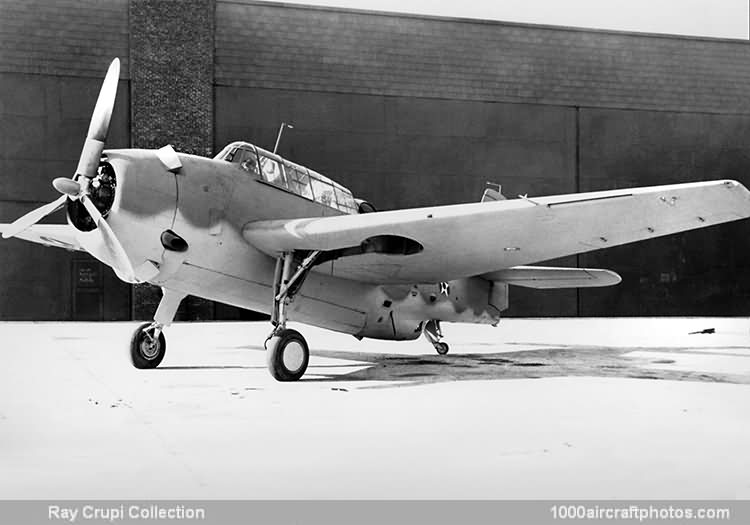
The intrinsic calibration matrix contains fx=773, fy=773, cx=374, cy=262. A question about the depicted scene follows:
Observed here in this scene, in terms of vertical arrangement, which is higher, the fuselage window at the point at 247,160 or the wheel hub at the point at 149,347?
the fuselage window at the point at 247,160

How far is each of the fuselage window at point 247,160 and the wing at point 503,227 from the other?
0.69 m

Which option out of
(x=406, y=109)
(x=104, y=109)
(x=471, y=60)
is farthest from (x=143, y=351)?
(x=471, y=60)

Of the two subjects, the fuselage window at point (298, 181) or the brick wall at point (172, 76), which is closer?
the fuselage window at point (298, 181)

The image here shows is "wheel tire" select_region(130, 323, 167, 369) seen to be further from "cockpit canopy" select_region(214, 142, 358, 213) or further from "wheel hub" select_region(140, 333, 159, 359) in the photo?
"cockpit canopy" select_region(214, 142, 358, 213)

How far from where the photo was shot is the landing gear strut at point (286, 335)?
8.27 meters

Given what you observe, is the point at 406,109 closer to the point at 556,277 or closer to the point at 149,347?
the point at 556,277

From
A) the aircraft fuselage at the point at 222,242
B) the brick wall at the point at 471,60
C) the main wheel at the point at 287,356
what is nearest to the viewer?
the aircraft fuselage at the point at 222,242

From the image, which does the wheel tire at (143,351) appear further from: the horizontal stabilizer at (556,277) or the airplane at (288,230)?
the horizontal stabilizer at (556,277)

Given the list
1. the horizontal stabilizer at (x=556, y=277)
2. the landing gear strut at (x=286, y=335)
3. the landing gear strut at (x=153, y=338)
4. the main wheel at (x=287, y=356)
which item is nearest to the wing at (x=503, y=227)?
the landing gear strut at (x=286, y=335)

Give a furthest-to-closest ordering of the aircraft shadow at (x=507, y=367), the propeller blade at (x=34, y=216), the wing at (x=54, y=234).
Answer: the wing at (x=54, y=234), the aircraft shadow at (x=507, y=367), the propeller blade at (x=34, y=216)

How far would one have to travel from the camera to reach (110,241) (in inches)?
313
